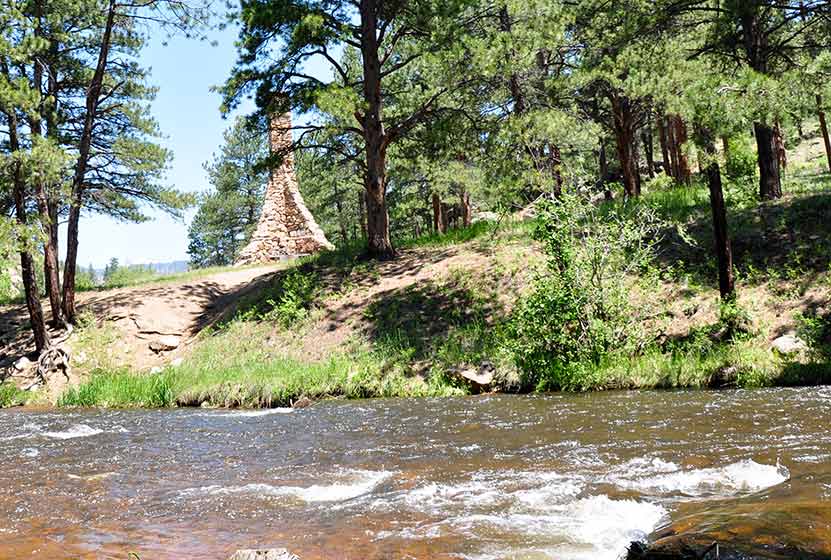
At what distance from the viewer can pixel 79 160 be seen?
20.7 meters

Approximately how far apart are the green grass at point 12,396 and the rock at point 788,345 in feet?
54.7

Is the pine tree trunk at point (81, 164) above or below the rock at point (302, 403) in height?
above

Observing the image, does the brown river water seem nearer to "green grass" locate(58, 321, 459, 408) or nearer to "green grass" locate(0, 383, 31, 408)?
"green grass" locate(58, 321, 459, 408)

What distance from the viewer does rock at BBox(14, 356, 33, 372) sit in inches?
750

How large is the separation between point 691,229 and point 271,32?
496 inches

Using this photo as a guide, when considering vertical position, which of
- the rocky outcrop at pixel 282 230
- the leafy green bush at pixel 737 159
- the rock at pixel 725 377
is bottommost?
the rock at pixel 725 377

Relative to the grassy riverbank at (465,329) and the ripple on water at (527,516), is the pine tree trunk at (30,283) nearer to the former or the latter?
the grassy riverbank at (465,329)

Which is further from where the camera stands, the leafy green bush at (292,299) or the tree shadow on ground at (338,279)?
the tree shadow on ground at (338,279)

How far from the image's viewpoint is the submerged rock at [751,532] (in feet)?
12.4

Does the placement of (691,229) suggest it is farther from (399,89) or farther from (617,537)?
(617,537)

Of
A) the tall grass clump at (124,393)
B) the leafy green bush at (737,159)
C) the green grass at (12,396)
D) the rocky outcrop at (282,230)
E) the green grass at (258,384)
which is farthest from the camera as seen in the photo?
the rocky outcrop at (282,230)

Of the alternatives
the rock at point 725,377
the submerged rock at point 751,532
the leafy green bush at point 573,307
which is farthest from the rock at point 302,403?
the submerged rock at point 751,532

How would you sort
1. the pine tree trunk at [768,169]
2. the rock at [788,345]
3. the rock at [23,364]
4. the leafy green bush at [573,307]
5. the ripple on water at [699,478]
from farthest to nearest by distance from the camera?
the rock at [23,364]
the pine tree trunk at [768,169]
the leafy green bush at [573,307]
the rock at [788,345]
the ripple on water at [699,478]

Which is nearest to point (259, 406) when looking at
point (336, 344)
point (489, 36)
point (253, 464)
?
point (336, 344)
